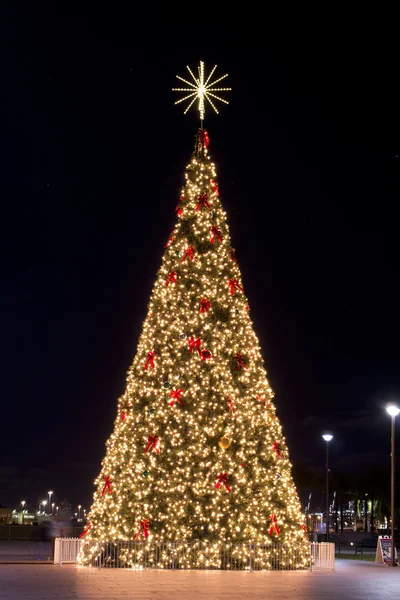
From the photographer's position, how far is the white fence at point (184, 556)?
80.8 ft

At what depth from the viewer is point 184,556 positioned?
2462 centimetres

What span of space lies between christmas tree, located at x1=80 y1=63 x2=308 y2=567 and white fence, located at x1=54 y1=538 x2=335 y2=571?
0.24 meters

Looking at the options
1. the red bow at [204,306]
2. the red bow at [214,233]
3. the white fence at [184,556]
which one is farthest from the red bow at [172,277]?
the white fence at [184,556]

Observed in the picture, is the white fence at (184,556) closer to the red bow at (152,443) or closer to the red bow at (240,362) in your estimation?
the red bow at (152,443)

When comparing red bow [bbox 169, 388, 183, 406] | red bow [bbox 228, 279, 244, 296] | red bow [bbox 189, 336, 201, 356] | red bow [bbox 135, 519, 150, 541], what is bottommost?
red bow [bbox 135, 519, 150, 541]

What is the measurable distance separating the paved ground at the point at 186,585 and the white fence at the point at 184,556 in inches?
25.3

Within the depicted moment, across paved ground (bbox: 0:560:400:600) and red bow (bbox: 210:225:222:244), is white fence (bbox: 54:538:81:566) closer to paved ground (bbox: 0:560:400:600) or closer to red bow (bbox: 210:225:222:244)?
paved ground (bbox: 0:560:400:600)

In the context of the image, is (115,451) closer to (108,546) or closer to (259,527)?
(108,546)

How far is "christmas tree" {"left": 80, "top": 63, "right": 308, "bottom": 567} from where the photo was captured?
24906 millimetres

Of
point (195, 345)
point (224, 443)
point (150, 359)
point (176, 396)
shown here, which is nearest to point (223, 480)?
point (224, 443)

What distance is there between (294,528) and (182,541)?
3.13 metres

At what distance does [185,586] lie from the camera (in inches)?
778

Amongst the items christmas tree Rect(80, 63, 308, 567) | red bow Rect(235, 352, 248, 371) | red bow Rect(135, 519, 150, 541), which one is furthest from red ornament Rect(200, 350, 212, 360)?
red bow Rect(135, 519, 150, 541)

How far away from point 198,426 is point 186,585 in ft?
19.2
